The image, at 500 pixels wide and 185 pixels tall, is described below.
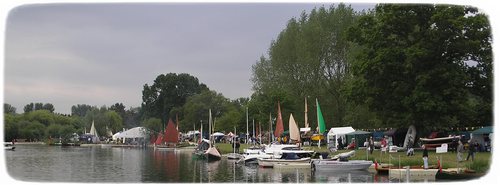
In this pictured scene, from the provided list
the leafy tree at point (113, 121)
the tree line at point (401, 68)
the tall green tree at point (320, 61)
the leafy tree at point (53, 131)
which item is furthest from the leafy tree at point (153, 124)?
the tree line at point (401, 68)

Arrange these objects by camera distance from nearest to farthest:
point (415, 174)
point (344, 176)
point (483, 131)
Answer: point (415, 174)
point (344, 176)
point (483, 131)

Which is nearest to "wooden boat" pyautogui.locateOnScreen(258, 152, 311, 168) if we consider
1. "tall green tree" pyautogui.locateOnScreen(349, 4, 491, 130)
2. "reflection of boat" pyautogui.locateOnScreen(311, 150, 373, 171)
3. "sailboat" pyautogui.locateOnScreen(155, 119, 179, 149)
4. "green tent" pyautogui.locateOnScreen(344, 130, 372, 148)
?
"reflection of boat" pyautogui.locateOnScreen(311, 150, 373, 171)

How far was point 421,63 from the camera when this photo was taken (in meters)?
21.9

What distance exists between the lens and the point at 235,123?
4581cm

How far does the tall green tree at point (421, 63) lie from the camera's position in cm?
2130

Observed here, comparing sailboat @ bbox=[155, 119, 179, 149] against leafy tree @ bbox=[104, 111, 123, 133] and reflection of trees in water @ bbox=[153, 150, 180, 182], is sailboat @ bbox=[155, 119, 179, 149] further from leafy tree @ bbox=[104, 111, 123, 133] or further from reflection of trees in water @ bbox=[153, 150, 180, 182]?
reflection of trees in water @ bbox=[153, 150, 180, 182]

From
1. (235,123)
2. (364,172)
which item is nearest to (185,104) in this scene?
(235,123)

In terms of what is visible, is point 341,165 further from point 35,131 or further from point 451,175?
point 35,131

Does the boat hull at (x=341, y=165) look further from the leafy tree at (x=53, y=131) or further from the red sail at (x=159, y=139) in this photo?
the leafy tree at (x=53, y=131)

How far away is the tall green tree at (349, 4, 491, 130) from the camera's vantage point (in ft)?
69.9

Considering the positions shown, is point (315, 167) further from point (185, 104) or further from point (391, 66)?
point (185, 104)

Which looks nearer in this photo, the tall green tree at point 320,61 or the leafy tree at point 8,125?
the leafy tree at point 8,125

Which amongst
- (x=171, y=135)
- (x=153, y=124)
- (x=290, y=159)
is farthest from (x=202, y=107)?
(x=290, y=159)

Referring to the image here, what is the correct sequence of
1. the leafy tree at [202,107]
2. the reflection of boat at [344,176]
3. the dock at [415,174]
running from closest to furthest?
the dock at [415,174]
the reflection of boat at [344,176]
the leafy tree at [202,107]
